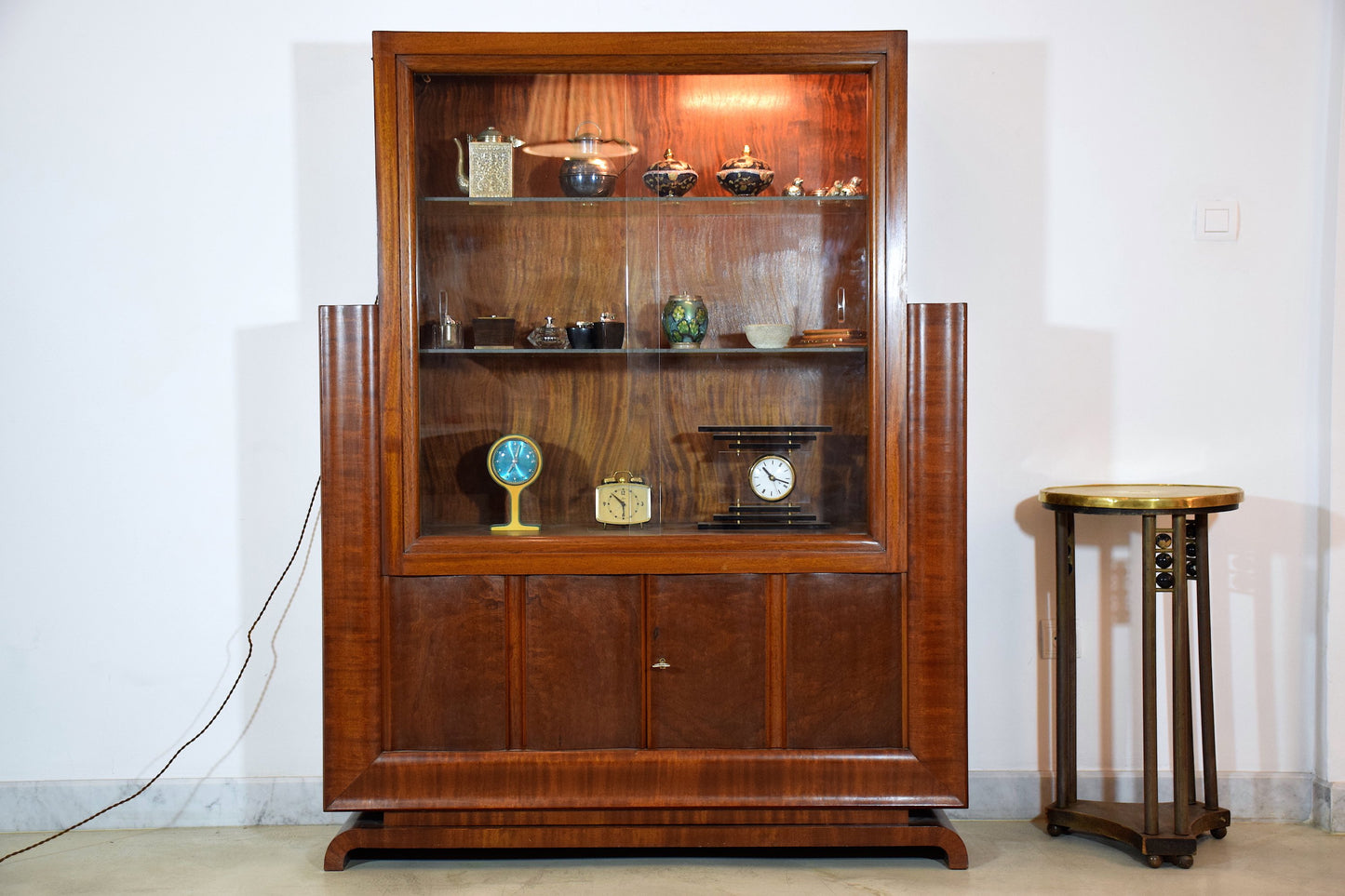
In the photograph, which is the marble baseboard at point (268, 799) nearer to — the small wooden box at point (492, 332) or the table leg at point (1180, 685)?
the table leg at point (1180, 685)

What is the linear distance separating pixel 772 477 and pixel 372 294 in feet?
3.63

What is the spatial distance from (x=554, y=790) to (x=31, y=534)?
58.7 inches

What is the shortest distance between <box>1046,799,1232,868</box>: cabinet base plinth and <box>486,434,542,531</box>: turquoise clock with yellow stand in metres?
1.42

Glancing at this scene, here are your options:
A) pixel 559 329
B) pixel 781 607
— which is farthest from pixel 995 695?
pixel 559 329

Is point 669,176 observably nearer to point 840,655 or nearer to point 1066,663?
point 840,655

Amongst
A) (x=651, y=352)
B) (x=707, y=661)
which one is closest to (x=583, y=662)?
(x=707, y=661)

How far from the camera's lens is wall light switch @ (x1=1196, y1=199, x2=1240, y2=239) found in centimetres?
264

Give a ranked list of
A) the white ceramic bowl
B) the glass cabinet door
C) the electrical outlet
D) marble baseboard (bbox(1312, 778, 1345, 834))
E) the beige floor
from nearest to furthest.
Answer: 1. the beige floor
2. the glass cabinet door
3. the white ceramic bowl
4. marble baseboard (bbox(1312, 778, 1345, 834))
5. the electrical outlet

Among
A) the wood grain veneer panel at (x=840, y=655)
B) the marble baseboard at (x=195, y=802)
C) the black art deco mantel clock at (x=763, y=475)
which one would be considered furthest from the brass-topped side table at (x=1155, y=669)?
the marble baseboard at (x=195, y=802)

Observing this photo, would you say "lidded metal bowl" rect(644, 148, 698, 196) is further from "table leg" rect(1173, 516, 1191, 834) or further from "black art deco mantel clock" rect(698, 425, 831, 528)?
"table leg" rect(1173, 516, 1191, 834)

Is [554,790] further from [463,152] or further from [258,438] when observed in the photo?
[463,152]

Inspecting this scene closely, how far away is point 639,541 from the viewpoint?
2330mm

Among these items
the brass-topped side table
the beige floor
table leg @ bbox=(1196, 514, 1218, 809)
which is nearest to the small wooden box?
the beige floor

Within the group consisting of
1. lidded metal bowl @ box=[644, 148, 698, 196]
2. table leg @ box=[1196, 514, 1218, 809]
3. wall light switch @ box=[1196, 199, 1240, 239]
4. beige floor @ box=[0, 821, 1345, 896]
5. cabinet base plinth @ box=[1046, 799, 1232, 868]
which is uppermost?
lidded metal bowl @ box=[644, 148, 698, 196]
